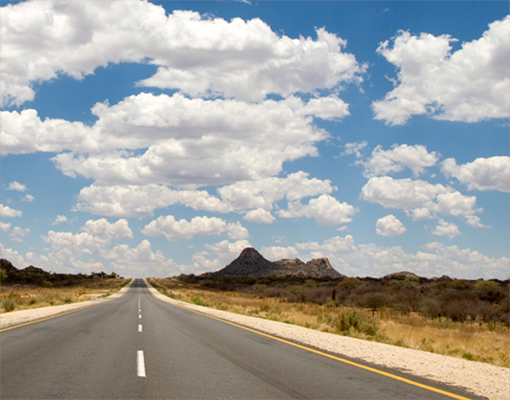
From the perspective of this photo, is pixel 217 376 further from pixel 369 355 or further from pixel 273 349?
pixel 369 355

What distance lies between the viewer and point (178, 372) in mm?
8672

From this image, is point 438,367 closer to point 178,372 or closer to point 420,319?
point 178,372

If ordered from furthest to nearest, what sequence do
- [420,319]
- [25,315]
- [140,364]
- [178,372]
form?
[420,319]
[25,315]
[140,364]
[178,372]

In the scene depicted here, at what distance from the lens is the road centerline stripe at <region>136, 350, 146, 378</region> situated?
8.45 meters

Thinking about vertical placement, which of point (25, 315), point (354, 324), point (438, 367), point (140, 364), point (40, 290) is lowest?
point (40, 290)

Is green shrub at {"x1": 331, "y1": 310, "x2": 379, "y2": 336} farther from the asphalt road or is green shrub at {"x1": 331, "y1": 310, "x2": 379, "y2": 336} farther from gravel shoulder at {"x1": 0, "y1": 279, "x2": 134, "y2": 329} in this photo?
gravel shoulder at {"x1": 0, "y1": 279, "x2": 134, "y2": 329}

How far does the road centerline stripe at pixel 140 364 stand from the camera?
8445mm

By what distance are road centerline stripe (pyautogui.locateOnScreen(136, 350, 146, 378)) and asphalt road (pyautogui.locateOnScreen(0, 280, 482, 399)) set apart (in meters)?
0.02

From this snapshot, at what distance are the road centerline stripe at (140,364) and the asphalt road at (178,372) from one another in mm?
24

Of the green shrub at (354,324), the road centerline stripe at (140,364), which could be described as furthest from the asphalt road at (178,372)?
the green shrub at (354,324)

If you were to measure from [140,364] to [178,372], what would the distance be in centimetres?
123

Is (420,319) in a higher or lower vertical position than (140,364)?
lower

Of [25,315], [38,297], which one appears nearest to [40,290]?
[38,297]

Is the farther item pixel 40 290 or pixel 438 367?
pixel 40 290
